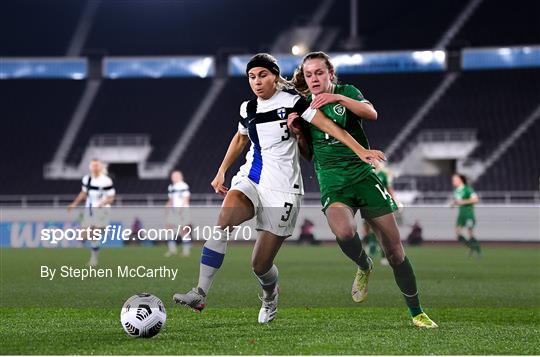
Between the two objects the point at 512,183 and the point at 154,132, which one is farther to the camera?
the point at 154,132

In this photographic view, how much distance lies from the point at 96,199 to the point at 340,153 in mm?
10233

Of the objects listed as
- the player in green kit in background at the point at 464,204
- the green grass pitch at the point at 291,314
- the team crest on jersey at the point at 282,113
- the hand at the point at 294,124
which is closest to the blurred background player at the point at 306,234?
the player in green kit in background at the point at 464,204

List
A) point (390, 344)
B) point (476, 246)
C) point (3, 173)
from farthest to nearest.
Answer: point (3, 173) < point (476, 246) < point (390, 344)

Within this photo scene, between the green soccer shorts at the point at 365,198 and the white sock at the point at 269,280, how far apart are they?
30.7 inches

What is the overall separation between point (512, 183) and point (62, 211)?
14406mm

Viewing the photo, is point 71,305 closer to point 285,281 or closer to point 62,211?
point 285,281

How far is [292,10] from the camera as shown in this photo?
130 ft

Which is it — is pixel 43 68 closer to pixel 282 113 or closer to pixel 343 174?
pixel 282 113

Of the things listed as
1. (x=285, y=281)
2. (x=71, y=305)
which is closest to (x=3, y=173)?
(x=285, y=281)

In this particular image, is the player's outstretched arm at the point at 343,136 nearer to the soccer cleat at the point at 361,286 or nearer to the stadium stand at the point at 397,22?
the soccer cleat at the point at 361,286

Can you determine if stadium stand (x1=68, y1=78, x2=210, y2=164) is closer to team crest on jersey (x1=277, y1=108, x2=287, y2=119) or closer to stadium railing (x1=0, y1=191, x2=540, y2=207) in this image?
stadium railing (x1=0, y1=191, x2=540, y2=207)

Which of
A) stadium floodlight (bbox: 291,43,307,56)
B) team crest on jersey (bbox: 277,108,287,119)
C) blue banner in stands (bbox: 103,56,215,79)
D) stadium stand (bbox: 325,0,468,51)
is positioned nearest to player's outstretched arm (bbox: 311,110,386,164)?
team crest on jersey (bbox: 277,108,287,119)

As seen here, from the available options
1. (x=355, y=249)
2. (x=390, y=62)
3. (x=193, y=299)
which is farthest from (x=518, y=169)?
(x=193, y=299)

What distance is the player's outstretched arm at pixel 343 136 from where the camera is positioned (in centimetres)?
707
